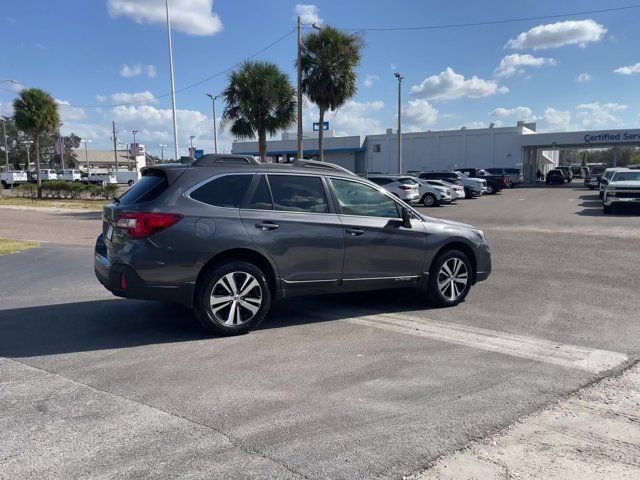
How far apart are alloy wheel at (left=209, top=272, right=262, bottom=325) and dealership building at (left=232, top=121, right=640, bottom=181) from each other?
45.9 m

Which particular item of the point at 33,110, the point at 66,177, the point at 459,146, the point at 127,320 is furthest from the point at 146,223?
the point at 66,177

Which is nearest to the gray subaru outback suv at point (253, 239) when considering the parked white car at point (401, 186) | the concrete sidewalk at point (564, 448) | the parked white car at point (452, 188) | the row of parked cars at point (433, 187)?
the concrete sidewalk at point (564, 448)

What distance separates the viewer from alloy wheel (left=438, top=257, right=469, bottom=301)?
6773 mm

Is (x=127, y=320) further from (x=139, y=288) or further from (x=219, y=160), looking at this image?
(x=219, y=160)

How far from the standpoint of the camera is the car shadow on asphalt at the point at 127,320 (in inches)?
213

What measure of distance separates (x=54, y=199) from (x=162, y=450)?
33359 millimetres

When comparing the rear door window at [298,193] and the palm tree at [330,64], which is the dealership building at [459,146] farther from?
the rear door window at [298,193]

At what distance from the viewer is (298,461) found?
10.4 ft

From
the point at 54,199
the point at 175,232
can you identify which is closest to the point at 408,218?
the point at 175,232

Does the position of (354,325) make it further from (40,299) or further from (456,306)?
(40,299)

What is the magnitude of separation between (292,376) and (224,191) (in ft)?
6.93

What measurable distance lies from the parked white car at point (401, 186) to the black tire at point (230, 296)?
1975cm

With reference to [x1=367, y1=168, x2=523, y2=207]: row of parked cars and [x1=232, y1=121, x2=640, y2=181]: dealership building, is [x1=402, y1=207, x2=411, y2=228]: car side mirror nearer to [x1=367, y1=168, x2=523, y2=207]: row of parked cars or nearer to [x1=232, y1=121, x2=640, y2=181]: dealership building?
[x1=367, y1=168, x2=523, y2=207]: row of parked cars

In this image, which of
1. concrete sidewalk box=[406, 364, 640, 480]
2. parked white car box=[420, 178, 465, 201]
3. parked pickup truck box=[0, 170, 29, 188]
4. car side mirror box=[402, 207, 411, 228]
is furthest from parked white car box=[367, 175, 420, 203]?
parked pickup truck box=[0, 170, 29, 188]
